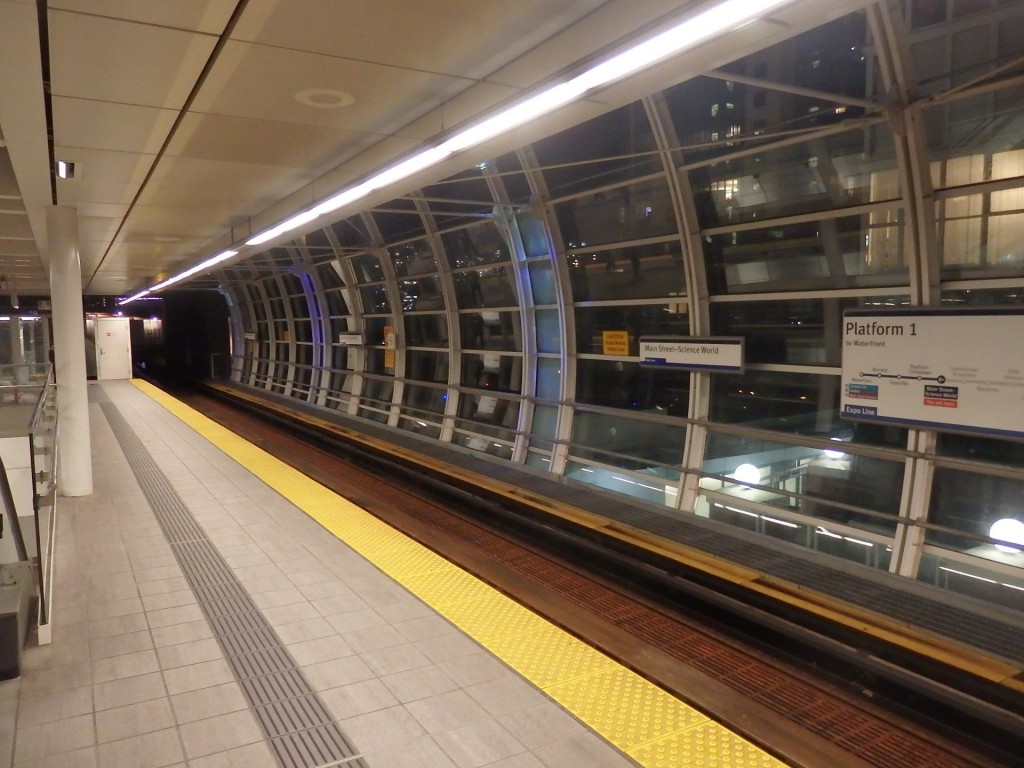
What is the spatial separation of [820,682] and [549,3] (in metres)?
4.12

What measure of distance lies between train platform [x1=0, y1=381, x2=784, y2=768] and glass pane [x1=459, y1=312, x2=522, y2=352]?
16.0ft

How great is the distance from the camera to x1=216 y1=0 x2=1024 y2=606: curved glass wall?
5.03 metres

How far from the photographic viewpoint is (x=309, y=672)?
3996 millimetres

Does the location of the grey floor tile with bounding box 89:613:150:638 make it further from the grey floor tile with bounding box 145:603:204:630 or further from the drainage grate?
the drainage grate

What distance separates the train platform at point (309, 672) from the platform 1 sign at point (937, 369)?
2910 millimetres

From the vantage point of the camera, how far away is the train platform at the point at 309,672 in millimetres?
3295

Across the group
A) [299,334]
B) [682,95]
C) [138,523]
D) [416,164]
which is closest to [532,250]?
[682,95]

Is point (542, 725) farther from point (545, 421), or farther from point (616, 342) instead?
point (545, 421)

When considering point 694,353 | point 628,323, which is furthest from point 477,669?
point 628,323

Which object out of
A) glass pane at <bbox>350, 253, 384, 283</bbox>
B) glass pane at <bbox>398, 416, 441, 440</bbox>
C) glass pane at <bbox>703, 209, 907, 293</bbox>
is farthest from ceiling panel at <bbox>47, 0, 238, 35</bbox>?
glass pane at <bbox>350, 253, 384, 283</bbox>

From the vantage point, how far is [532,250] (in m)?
9.67

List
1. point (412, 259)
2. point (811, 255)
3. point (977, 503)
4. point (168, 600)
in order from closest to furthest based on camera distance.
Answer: point (168, 600) → point (977, 503) → point (811, 255) → point (412, 259)

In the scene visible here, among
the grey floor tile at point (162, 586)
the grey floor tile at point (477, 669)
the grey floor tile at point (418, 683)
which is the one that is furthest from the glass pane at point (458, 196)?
the grey floor tile at point (418, 683)

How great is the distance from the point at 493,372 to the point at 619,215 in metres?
3.86
